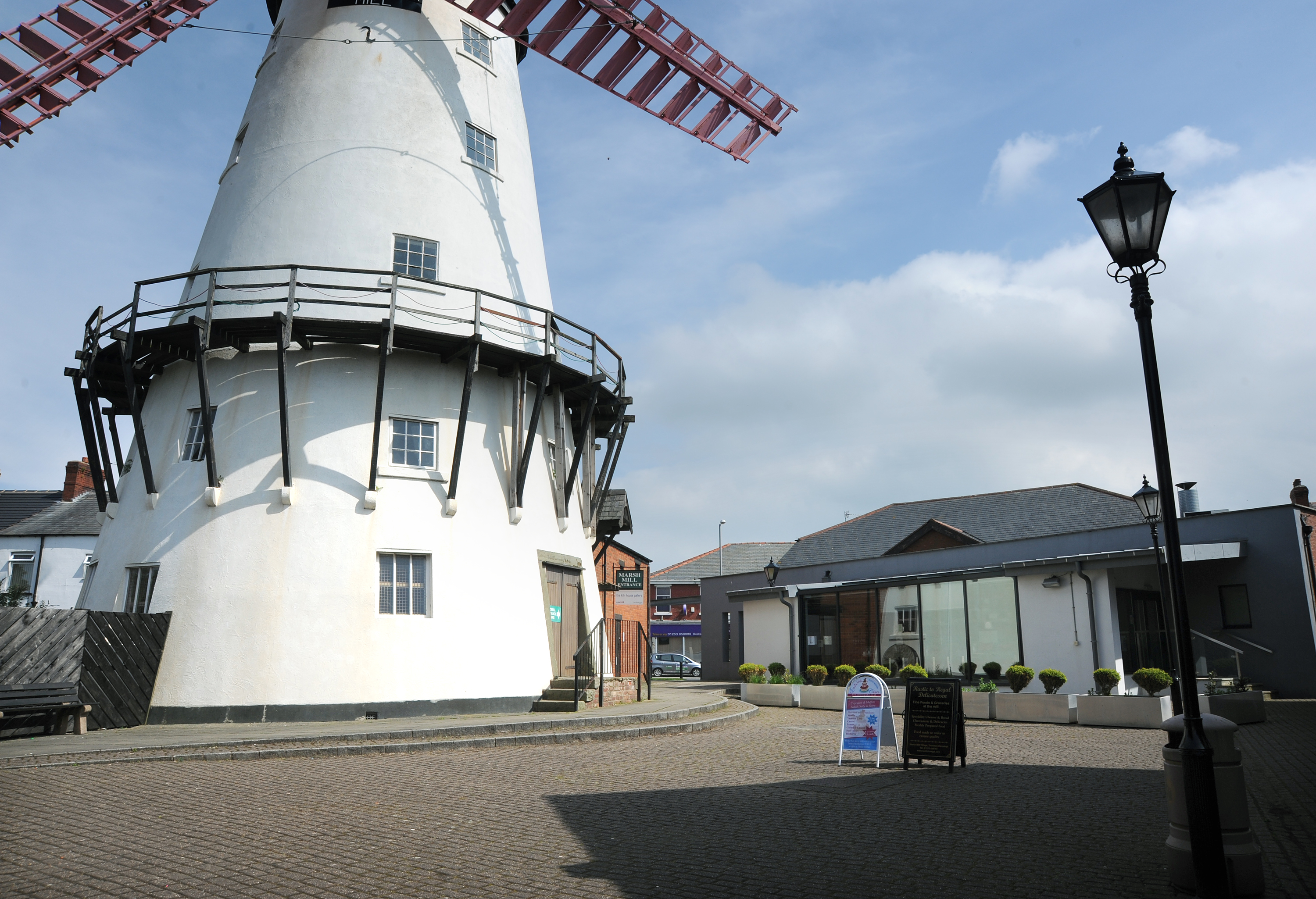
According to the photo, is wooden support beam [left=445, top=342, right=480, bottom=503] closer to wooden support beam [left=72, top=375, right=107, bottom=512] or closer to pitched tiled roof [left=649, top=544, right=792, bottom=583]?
wooden support beam [left=72, top=375, right=107, bottom=512]

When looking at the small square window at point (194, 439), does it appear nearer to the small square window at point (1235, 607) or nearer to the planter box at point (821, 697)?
the planter box at point (821, 697)

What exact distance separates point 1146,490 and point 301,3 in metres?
19.8

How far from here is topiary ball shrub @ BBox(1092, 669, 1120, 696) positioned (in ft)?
53.5

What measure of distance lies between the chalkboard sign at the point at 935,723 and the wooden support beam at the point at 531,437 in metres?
8.41

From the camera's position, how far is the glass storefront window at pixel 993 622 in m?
21.3

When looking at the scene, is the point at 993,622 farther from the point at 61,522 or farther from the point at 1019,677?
the point at 61,522

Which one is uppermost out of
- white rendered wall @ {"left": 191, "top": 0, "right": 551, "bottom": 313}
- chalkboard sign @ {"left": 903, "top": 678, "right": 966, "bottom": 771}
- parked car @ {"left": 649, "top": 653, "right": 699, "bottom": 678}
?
white rendered wall @ {"left": 191, "top": 0, "right": 551, "bottom": 313}

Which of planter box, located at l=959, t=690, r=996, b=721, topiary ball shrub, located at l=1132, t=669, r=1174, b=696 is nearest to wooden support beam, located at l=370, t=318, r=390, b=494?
planter box, located at l=959, t=690, r=996, b=721

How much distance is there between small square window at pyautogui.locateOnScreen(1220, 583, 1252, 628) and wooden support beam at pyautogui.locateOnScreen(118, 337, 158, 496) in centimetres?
2450

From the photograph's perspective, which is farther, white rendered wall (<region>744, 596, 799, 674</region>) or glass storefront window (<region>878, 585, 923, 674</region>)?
white rendered wall (<region>744, 596, 799, 674</region>)

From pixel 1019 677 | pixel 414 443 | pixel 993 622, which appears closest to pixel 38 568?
pixel 414 443

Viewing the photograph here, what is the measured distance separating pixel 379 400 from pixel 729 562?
4434cm

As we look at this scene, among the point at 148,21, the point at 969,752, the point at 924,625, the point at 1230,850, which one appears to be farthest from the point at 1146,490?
the point at 148,21

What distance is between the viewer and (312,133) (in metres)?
17.6
